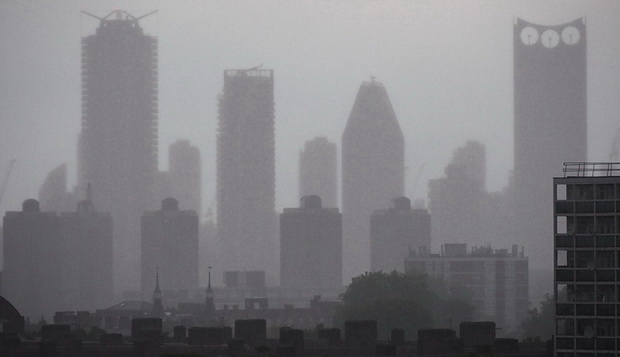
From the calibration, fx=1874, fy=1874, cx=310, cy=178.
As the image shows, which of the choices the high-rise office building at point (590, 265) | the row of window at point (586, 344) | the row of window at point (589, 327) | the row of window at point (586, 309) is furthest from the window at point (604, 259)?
the row of window at point (586, 344)

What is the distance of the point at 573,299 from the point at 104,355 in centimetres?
4598

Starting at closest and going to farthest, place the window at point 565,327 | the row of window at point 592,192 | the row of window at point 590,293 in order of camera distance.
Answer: the row of window at point 590,293 < the row of window at point 592,192 < the window at point 565,327

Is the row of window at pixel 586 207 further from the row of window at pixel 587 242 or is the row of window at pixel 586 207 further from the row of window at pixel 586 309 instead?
the row of window at pixel 586 309

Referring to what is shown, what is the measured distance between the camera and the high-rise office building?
121250mm

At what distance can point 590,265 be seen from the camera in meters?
122

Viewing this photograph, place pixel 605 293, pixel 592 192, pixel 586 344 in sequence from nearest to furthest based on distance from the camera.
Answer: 1. pixel 605 293
2. pixel 586 344
3. pixel 592 192

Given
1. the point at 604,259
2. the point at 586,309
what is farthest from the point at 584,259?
the point at 586,309

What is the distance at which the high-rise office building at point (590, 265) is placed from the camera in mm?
121250

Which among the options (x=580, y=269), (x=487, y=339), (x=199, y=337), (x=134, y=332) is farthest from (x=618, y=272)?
(x=134, y=332)

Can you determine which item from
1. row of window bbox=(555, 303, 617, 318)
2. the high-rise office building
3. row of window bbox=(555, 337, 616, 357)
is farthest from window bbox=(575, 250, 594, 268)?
row of window bbox=(555, 337, 616, 357)

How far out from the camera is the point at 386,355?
14738 cm

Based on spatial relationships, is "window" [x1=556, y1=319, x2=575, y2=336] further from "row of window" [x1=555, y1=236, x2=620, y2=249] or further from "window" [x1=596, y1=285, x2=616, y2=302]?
"row of window" [x1=555, y1=236, x2=620, y2=249]

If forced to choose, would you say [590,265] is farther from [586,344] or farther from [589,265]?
[586,344]

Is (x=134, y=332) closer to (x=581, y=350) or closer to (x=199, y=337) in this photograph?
(x=199, y=337)
